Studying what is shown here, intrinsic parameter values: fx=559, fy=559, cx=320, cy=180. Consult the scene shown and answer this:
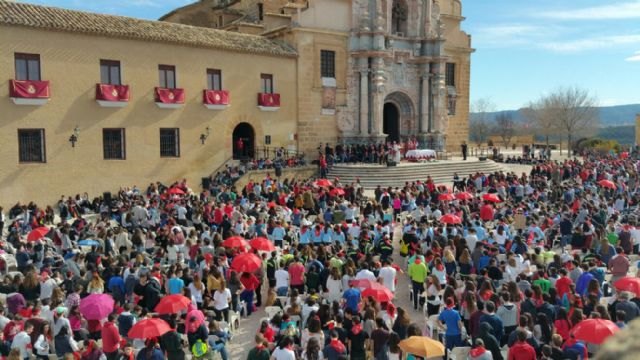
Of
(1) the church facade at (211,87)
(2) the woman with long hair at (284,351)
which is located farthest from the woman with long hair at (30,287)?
(1) the church facade at (211,87)

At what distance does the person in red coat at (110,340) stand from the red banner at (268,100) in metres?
24.8

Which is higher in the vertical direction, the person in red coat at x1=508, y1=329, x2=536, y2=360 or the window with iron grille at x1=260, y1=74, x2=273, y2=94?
the window with iron grille at x1=260, y1=74, x2=273, y2=94

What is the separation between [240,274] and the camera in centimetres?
1323

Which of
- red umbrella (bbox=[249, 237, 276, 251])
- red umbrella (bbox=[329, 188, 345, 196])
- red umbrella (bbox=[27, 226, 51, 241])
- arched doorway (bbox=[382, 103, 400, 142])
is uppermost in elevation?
arched doorway (bbox=[382, 103, 400, 142])

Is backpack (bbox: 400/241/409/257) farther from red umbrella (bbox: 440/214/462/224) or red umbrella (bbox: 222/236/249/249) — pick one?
red umbrella (bbox: 222/236/249/249)

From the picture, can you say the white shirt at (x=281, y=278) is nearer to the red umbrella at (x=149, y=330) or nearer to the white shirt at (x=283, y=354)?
the red umbrella at (x=149, y=330)

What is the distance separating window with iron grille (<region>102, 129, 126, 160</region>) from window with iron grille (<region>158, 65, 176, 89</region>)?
3516mm

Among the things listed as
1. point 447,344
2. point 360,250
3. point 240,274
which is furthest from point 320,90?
point 447,344

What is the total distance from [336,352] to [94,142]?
21.8m

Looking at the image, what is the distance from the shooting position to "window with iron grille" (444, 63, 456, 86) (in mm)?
44062

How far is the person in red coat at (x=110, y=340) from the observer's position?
384 inches

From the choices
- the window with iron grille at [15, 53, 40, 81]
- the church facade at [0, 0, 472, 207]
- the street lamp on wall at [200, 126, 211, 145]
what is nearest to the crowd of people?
the church facade at [0, 0, 472, 207]

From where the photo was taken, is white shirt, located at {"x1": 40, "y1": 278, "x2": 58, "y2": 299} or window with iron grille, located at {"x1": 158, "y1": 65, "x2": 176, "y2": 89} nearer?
white shirt, located at {"x1": 40, "y1": 278, "x2": 58, "y2": 299}

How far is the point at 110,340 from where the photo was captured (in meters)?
9.77
